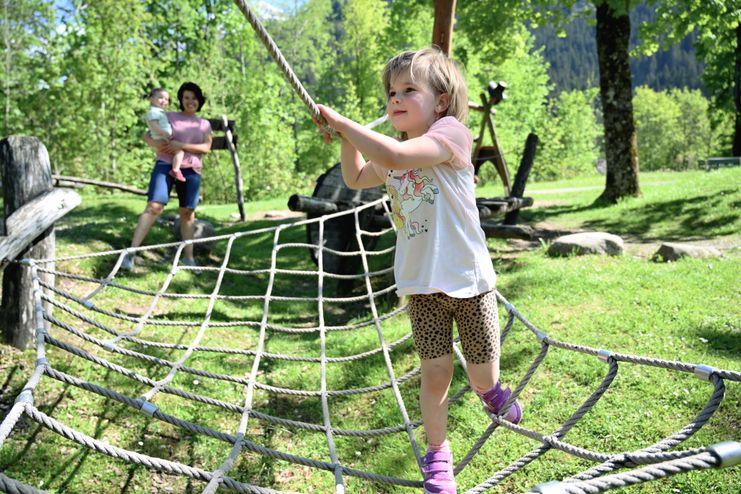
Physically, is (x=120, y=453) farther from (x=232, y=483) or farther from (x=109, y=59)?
(x=109, y=59)

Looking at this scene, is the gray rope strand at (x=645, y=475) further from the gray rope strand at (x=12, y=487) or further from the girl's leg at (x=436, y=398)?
the gray rope strand at (x=12, y=487)

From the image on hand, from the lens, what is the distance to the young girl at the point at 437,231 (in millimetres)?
1820

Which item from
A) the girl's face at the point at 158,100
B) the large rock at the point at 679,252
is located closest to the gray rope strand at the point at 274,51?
the girl's face at the point at 158,100

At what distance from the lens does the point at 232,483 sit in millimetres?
1550

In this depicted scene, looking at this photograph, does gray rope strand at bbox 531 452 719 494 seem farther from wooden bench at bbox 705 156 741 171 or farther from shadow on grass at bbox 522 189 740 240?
wooden bench at bbox 705 156 741 171

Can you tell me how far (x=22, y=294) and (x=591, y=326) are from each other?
3238 millimetres

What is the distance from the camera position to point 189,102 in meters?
5.23

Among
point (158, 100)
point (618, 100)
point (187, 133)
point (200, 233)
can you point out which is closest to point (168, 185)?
point (187, 133)

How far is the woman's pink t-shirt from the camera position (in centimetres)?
510

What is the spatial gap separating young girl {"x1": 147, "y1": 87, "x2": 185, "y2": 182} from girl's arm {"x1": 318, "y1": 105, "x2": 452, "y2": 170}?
358 centimetres

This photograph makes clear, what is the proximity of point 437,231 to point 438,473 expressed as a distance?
739 mm

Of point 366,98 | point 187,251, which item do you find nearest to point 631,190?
point 187,251

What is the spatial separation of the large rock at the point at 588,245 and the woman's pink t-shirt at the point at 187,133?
319 cm

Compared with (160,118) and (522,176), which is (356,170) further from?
(522,176)
